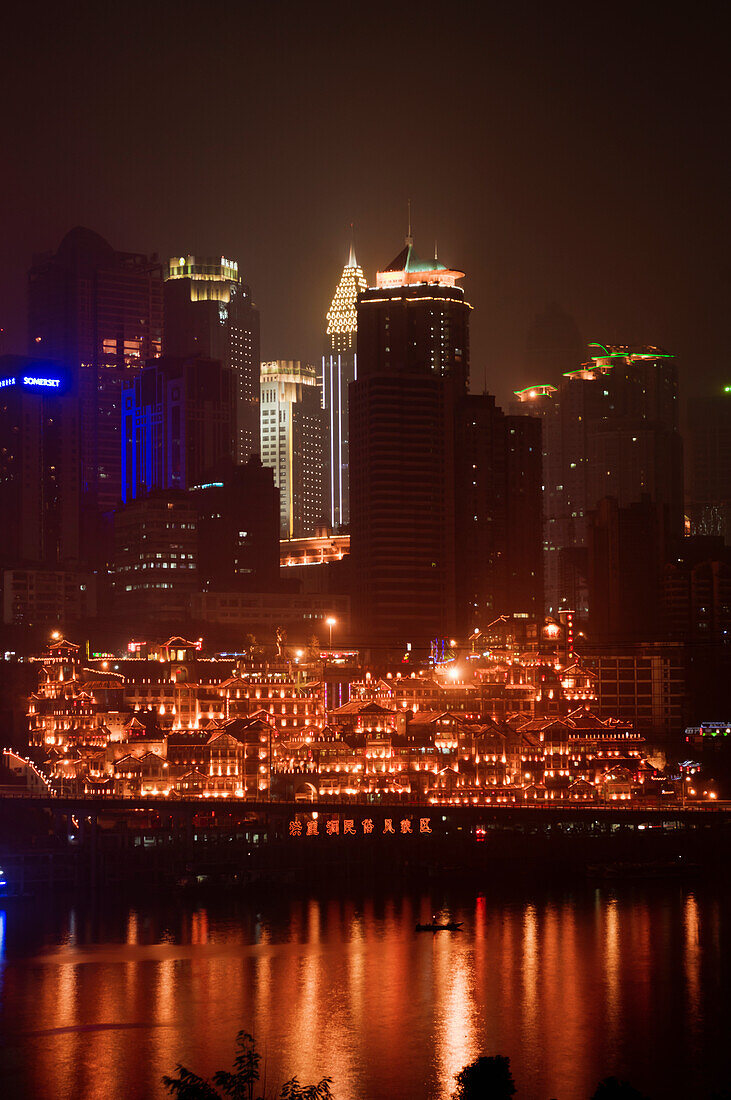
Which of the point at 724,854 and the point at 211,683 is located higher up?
the point at 211,683

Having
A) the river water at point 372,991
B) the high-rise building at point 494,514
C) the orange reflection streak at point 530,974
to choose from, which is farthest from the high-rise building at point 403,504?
the orange reflection streak at point 530,974

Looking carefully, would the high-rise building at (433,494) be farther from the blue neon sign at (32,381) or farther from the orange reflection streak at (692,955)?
the orange reflection streak at (692,955)

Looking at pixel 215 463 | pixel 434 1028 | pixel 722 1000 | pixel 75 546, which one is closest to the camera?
pixel 434 1028

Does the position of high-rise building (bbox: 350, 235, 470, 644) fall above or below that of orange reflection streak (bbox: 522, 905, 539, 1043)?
above

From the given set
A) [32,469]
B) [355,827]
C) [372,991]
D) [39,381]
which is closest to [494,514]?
[32,469]

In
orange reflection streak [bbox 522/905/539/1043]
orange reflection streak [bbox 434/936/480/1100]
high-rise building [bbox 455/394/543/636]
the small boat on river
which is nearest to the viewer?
orange reflection streak [bbox 434/936/480/1100]

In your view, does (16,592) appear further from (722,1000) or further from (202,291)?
(722,1000)

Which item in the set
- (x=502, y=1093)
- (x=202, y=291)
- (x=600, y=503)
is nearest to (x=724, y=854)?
(x=502, y=1093)

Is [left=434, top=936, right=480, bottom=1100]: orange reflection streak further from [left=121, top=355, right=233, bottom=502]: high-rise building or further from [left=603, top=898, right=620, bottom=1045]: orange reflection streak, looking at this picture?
[left=121, top=355, right=233, bottom=502]: high-rise building

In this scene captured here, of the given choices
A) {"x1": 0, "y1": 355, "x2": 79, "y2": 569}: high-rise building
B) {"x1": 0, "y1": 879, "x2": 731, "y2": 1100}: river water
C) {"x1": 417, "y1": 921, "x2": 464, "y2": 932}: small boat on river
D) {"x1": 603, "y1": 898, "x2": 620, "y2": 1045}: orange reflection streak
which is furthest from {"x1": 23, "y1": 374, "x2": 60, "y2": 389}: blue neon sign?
{"x1": 417, "y1": 921, "x2": 464, "y2": 932}: small boat on river
